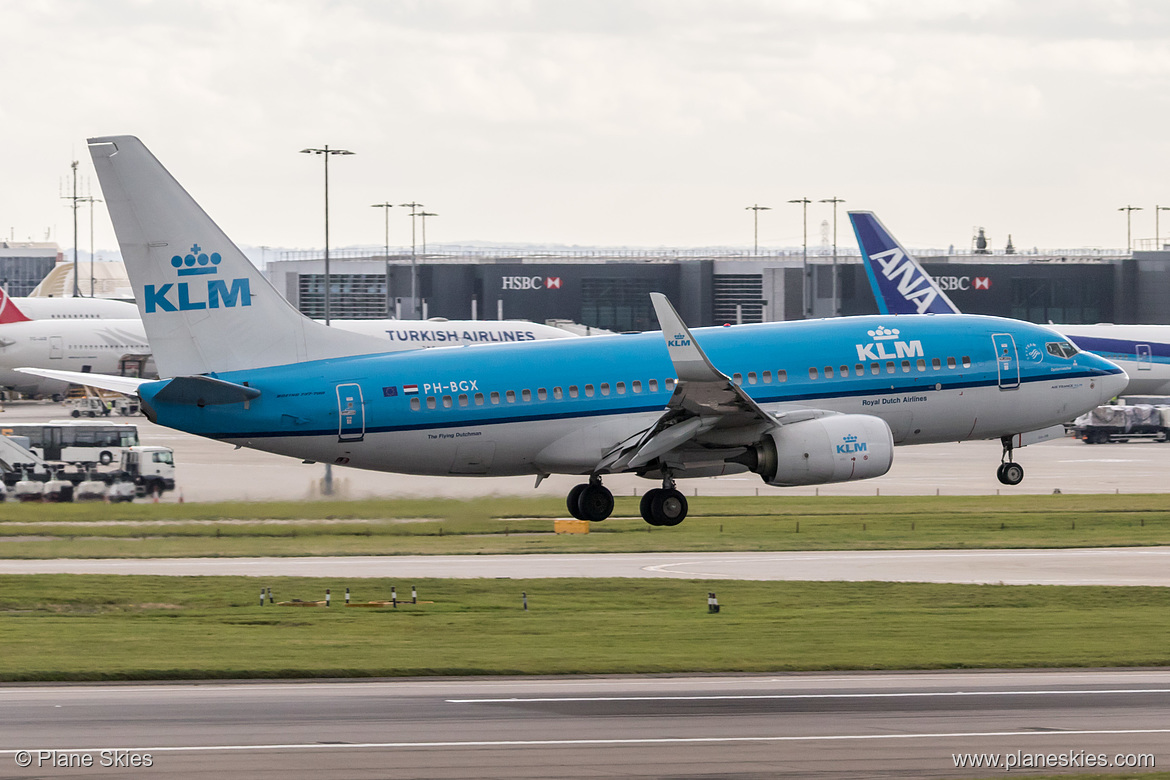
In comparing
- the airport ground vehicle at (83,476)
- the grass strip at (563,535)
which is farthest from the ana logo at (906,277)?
the airport ground vehicle at (83,476)

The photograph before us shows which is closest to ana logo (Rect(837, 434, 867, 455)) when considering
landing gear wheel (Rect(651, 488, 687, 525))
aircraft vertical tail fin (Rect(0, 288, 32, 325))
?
landing gear wheel (Rect(651, 488, 687, 525))

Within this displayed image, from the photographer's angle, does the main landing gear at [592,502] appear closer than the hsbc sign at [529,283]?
Yes

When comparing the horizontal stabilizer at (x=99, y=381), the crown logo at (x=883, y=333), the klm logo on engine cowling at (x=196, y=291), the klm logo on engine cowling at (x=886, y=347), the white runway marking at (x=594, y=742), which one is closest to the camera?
the white runway marking at (x=594, y=742)

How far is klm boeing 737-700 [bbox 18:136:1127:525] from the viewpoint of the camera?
4141 cm

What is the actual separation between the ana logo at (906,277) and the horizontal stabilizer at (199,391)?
6773cm

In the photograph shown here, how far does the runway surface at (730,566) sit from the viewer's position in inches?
2280

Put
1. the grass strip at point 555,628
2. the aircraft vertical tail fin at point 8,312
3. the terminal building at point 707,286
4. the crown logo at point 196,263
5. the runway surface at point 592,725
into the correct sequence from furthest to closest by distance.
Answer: the terminal building at point 707,286
the aircraft vertical tail fin at point 8,312
the crown logo at point 196,263
the grass strip at point 555,628
the runway surface at point 592,725

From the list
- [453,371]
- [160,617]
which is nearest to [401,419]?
[453,371]

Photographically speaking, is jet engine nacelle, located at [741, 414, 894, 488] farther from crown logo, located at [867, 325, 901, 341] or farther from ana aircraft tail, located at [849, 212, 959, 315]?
ana aircraft tail, located at [849, 212, 959, 315]

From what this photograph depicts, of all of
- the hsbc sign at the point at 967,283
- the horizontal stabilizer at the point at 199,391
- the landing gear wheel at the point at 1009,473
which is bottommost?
the landing gear wheel at the point at 1009,473

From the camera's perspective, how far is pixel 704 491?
3346 inches

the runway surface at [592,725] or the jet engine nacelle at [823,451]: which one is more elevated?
the jet engine nacelle at [823,451]

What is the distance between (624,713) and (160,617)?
22818mm

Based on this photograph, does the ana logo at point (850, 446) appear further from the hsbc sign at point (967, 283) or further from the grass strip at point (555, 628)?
the hsbc sign at point (967, 283)
